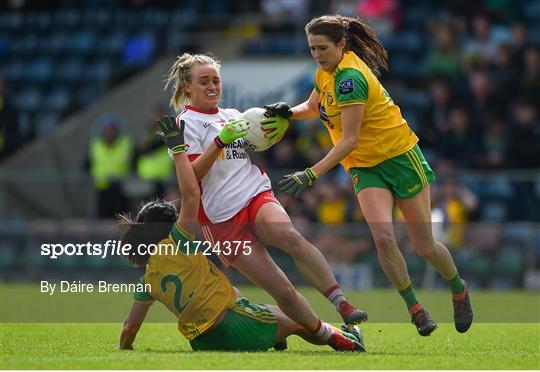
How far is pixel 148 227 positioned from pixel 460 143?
991 cm

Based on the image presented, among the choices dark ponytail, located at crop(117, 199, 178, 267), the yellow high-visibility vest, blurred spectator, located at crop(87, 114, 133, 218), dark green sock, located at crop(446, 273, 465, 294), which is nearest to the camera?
dark ponytail, located at crop(117, 199, 178, 267)

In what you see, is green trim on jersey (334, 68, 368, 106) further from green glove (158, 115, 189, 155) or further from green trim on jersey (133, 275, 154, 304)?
green trim on jersey (133, 275, 154, 304)

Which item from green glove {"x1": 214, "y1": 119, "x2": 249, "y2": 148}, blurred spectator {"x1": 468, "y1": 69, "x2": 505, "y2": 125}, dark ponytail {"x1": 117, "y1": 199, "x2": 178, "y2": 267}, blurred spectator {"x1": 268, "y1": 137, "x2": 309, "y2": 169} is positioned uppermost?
green glove {"x1": 214, "y1": 119, "x2": 249, "y2": 148}

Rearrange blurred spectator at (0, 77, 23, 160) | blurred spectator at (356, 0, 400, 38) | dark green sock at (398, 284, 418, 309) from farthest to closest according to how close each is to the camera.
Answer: blurred spectator at (0, 77, 23, 160), blurred spectator at (356, 0, 400, 38), dark green sock at (398, 284, 418, 309)

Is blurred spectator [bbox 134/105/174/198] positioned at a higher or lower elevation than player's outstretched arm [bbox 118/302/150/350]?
lower

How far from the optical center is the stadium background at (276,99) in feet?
53.7

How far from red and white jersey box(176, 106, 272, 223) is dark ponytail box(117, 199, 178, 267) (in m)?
0.25

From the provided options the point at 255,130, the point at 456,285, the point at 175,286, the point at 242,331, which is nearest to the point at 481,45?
the point at 456,285

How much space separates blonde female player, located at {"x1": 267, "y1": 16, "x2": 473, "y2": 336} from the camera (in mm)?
8188

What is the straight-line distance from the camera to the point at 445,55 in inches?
725

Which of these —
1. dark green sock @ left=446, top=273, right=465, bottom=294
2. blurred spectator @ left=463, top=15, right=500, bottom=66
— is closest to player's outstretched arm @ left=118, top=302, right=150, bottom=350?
dark green sock @ left=446, top=273, right=465, bottom=294

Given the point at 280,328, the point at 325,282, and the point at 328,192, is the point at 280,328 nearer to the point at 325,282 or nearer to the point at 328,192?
the point at 325,282

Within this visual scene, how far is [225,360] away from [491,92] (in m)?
11.1

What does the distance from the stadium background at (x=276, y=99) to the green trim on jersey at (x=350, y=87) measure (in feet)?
26.0
